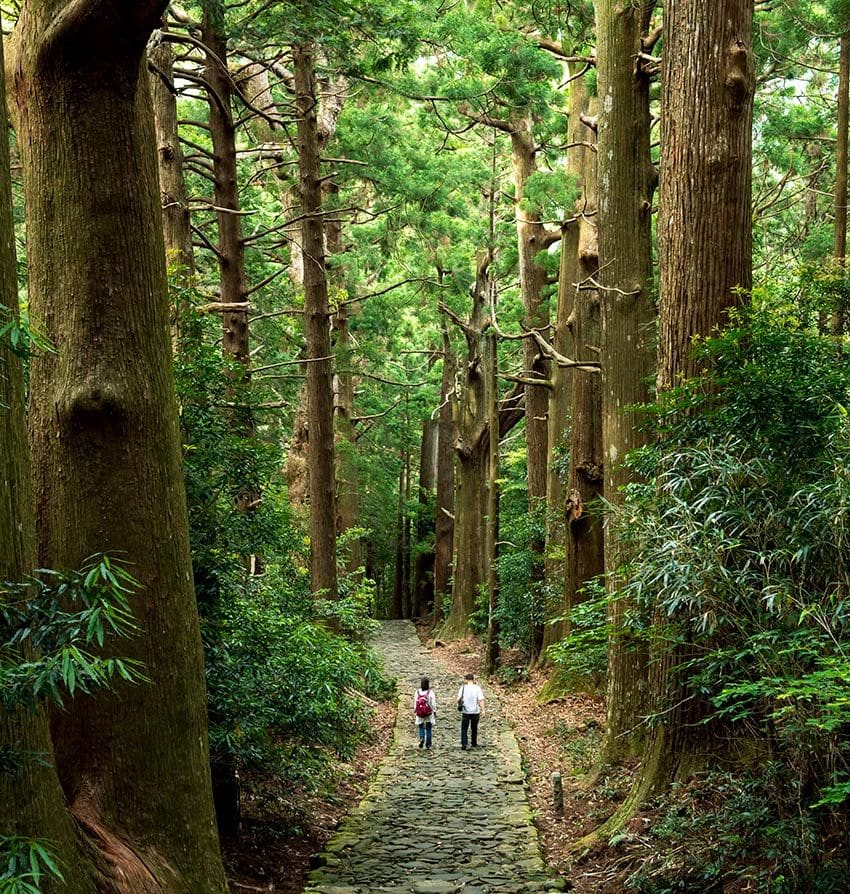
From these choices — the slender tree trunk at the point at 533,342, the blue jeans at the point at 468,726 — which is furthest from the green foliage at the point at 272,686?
the slender tree trunk at the point at 533,342

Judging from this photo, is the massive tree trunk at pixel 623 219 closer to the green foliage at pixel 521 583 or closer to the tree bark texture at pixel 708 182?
the tree bark texture at pixel 708 182

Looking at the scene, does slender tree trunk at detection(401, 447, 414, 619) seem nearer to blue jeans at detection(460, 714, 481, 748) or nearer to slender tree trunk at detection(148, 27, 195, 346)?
blue jeans at detection(460, 714, 481, 748)

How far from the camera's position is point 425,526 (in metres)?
46.1

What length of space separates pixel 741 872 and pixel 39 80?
6.45m

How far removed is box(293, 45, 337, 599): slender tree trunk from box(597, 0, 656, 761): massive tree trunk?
17.9 feet

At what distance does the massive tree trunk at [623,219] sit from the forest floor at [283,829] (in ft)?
13.6

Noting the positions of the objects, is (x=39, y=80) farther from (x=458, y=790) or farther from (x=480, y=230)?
(x=480, y=230)

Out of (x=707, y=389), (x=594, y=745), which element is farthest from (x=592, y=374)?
(x=707, y=389)

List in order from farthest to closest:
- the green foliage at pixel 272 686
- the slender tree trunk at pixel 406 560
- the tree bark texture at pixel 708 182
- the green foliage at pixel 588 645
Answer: the slender tree trunk at pixel 406 560
the green foliage at pixel 588 645
the tree bark texture at pixel 708 182
the green foliage at pixel 272 686

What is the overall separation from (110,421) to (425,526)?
40639 millimetres

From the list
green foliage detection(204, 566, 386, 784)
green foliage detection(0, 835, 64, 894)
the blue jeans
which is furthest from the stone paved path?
green foliage detection(0, 835, 64, 894)

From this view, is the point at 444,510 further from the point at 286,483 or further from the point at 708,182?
the point at 708,182

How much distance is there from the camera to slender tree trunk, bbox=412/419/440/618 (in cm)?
4266

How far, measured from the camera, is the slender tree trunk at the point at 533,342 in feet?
65.5
